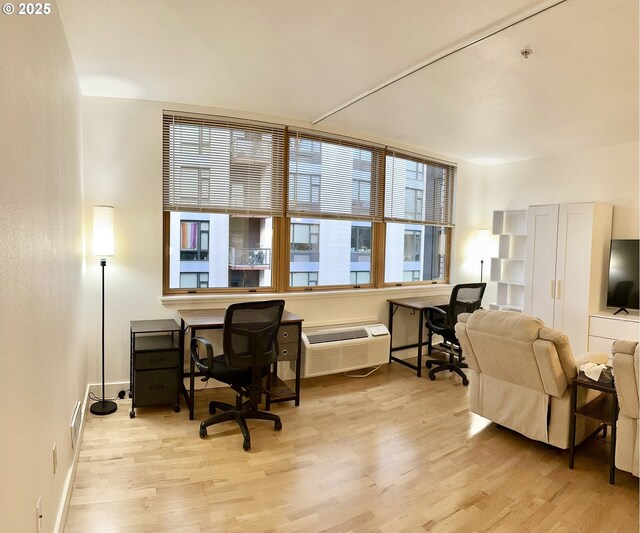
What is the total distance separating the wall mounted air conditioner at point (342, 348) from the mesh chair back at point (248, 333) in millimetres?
1070

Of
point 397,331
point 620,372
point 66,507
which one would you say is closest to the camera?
point 66,507

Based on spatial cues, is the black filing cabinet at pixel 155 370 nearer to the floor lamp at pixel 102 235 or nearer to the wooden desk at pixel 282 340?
the wooden desk at pixel 282 340

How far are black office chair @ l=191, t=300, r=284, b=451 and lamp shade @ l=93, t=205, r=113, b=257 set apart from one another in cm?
118

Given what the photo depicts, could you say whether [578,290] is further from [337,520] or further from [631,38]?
[337,520]

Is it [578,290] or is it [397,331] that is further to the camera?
[397,331]

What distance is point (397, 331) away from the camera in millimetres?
5195

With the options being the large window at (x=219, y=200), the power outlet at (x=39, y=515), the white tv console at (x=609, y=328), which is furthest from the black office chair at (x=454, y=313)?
the power outlet at (x=39, y=515)

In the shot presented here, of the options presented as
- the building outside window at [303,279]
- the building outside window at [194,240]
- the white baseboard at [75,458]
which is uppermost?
the building outside window at [194,240]

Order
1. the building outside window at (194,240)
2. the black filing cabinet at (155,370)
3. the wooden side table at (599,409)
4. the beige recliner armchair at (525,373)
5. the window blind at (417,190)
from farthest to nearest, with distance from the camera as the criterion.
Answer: the window blind at (417,190)
the building outside window at (194,240)
the black filing cabinet at (155,370)
the beige recliner armchair at (525,373)
the wooden side table at (599,409)

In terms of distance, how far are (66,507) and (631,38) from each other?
4184 mm

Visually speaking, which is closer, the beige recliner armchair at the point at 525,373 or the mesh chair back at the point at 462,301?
the beige recliner armchair at the point at 525,373

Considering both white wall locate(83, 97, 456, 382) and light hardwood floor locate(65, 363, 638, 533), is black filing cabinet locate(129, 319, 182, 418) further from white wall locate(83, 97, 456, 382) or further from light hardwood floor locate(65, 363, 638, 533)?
white wall locate(83, 97, 456, 382)

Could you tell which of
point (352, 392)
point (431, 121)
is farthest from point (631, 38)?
point (352, 392)

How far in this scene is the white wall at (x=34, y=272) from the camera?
4.00ft
